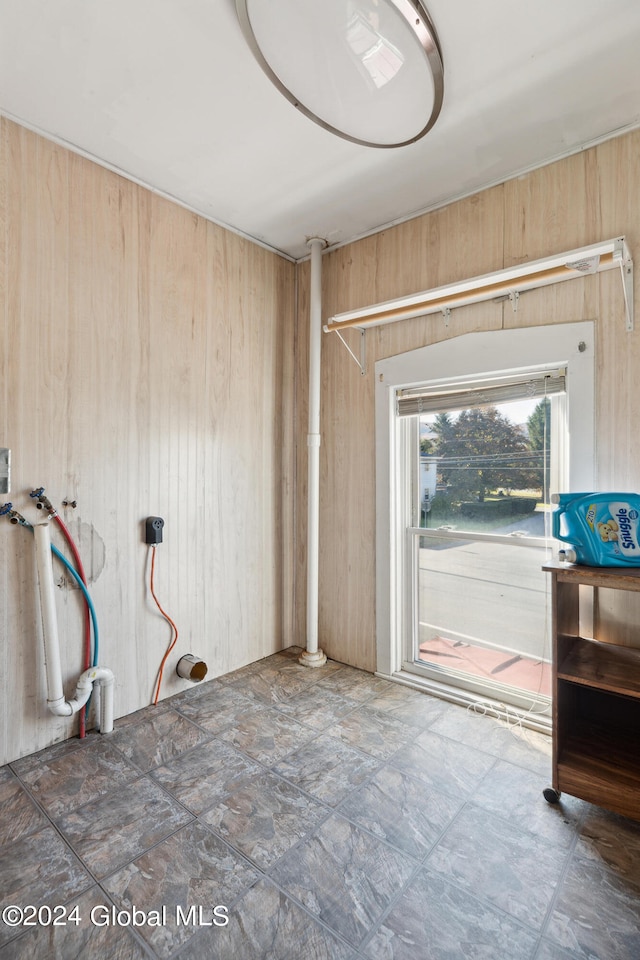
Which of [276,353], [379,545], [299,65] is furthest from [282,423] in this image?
[299,65]

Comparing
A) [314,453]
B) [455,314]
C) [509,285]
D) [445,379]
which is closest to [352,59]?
[509,285]

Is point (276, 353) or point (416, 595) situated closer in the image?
point (416, 595)

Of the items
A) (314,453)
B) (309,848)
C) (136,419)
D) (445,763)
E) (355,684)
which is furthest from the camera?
(314,453)

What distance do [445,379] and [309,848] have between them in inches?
85.7

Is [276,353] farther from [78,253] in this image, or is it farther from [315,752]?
[315,752]

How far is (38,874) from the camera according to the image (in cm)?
143

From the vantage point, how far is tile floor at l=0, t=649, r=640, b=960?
1248 millimetres

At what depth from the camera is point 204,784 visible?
1839 millimetres

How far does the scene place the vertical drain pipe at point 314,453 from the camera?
2979mm

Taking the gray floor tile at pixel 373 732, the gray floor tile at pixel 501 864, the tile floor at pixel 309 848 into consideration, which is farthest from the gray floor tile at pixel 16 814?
the gray floor tile at pixel 501 864

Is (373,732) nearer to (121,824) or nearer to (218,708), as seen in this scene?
(218,708)

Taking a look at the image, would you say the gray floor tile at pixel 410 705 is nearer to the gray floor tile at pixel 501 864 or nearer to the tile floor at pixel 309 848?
the tile floor at pixel 309 848

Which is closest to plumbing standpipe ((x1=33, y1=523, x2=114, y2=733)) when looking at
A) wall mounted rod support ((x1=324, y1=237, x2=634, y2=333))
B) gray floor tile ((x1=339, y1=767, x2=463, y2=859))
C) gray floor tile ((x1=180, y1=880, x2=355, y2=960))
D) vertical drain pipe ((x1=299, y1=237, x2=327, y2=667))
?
gray floor tile ((x1=180, y1=880, x2=355, y2=960))

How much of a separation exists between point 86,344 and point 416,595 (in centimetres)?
227
